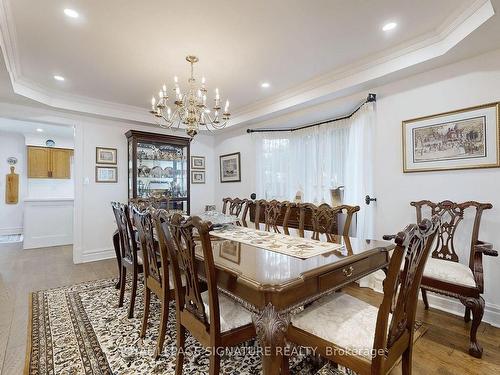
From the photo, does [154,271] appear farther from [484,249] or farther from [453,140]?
[453,140]

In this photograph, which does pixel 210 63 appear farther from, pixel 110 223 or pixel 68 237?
pixel 68 237

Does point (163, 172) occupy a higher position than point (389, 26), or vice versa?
point (389, 26)

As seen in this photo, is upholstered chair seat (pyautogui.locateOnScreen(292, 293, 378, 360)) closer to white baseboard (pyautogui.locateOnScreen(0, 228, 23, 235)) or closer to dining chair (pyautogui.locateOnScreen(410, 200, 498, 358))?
dining chair (pyautogui.locateOnScreen(410, 200, 498, 358))

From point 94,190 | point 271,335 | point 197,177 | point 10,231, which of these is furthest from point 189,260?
point 10,231

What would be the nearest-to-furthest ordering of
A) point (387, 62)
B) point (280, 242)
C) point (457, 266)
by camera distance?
point (280, 242) < point (457, 266) < point (387, 62)

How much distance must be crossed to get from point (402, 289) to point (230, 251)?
0.95 m

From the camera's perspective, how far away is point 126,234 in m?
2.29

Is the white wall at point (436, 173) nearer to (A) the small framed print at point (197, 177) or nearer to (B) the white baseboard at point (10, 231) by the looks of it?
(A) the small framed print at point (197, 177)

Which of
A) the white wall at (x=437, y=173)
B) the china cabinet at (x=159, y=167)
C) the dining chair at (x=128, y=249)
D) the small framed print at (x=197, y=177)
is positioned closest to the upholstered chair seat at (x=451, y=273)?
the white wall at (x=437, y=173)

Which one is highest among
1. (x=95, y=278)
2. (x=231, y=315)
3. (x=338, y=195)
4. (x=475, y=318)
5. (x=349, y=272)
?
(x=338, y=195)

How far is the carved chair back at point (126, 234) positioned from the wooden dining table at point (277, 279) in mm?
808

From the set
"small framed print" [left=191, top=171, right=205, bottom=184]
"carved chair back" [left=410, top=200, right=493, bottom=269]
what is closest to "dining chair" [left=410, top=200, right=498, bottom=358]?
"carved chair back" [left=410, top=200, right=493, bottom=269]

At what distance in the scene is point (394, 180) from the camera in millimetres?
2756

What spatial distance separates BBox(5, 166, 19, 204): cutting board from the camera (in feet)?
20.3
